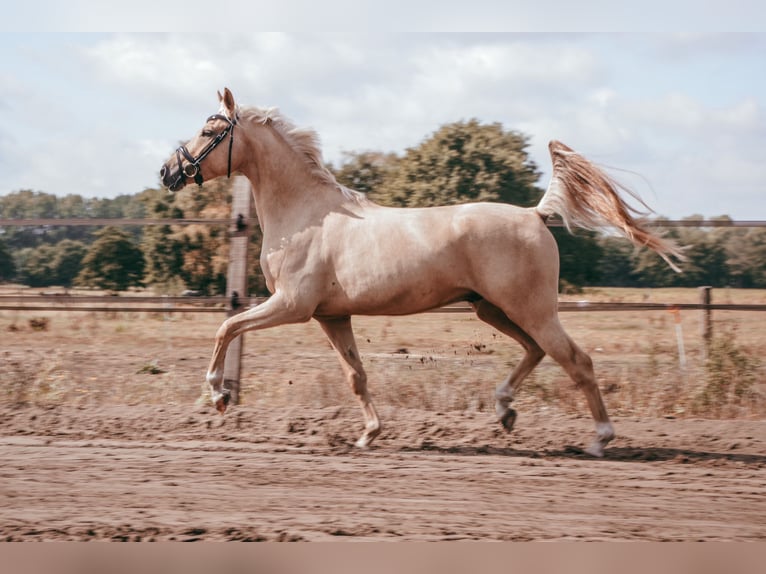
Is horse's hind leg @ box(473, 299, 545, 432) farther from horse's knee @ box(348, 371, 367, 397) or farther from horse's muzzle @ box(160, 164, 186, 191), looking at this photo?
horse's muzzle @ box(160, 164, 186, 191)

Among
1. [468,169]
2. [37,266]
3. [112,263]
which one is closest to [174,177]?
[37,266]

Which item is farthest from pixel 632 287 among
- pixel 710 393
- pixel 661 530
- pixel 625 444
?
pixel 661 530

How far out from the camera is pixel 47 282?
480 inches

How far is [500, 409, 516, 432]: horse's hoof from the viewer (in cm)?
633

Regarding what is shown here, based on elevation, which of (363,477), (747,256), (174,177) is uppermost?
(174,177)

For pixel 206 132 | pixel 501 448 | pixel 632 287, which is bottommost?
pixel 501 448

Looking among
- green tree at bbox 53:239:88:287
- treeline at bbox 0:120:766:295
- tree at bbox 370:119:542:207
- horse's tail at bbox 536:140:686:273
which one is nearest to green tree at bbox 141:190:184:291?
treeline at bbox 0:120:766:295

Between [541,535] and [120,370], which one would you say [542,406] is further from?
[120,370]

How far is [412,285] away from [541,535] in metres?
2.22

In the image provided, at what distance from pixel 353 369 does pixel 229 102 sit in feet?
7.28

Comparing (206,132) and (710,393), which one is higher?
(206,132)

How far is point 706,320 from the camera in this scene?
8.33 metres

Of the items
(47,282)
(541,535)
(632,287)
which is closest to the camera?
(541,535)

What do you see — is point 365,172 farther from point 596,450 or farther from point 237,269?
point 596,450
